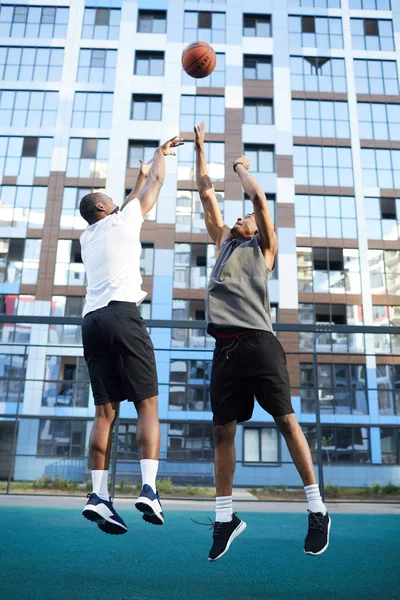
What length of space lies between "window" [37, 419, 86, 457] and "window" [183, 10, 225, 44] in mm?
16739

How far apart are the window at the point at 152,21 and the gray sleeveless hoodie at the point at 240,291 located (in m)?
22.3

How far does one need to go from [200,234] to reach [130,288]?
1756cm

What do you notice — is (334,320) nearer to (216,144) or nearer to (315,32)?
(216,144)

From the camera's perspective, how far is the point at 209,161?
2019cm

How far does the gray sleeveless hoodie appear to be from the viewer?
221 centimetres

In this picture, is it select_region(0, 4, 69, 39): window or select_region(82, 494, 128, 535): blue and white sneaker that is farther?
select_region(0, 4, 69, 39): window

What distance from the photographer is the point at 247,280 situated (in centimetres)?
228

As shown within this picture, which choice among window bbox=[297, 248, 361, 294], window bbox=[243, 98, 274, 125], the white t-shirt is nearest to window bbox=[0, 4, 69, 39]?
window bbox=[243, 98, 274, 125]

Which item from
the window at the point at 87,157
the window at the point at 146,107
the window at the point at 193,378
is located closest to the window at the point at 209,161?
the window at the point at 146,107

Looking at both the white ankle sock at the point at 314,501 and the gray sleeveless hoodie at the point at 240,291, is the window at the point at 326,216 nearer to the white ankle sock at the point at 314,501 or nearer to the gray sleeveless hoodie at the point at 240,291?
the gray sleeveless hoodie at the point at 240,291

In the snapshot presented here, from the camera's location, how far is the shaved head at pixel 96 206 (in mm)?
2385

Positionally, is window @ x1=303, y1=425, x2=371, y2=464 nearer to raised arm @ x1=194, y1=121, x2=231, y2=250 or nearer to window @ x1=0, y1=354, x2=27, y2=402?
window @ x1=0, y1=354, x2=27, y2=402

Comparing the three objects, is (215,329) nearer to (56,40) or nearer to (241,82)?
(241,82)

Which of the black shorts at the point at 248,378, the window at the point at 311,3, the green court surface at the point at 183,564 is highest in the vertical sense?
the window at the point at 311,3
